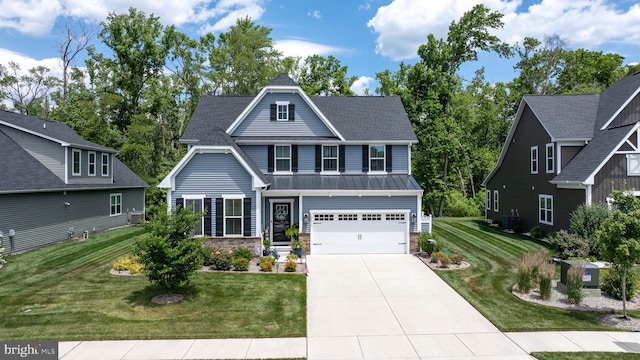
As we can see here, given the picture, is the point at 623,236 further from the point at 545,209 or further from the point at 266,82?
the point at 266,82

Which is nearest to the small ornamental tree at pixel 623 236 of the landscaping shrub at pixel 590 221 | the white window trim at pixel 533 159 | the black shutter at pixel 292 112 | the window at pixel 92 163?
the landscaping shrub at pixel 590 221

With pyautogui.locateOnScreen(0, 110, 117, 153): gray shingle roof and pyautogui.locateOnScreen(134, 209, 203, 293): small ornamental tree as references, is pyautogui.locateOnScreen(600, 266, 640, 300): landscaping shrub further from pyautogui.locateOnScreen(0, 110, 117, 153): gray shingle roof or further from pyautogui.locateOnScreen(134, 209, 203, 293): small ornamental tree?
pyautogui.locateOnScreen(0, 110, 117, 153): gray shingle roof

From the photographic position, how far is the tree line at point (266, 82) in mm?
36312

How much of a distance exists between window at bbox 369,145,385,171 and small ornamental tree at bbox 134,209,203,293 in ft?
38.4

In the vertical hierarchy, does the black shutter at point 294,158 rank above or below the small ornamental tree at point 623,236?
above

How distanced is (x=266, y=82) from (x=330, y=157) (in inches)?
861

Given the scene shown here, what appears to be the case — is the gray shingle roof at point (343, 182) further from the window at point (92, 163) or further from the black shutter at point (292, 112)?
the window at point (92, 163)

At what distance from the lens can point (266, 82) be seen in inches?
1577

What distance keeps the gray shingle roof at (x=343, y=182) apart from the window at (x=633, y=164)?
10.8 m

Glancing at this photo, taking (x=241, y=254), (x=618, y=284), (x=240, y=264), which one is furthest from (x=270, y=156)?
(x=618, y=284)

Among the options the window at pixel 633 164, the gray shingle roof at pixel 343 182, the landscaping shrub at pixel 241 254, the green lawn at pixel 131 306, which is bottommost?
the green lawn at pixel 131 306

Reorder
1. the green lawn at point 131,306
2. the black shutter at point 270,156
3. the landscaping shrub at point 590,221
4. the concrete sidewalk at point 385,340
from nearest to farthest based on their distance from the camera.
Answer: the concrete sidewalk at point 385,340, the green lawn at point 131,306, the landscaping shrub at point 590,221, the black shutter at point 270,156

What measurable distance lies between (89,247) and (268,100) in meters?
12.7

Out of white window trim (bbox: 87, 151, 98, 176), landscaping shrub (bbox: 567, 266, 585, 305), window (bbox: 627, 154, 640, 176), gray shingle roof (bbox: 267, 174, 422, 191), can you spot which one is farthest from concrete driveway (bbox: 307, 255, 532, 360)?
white window trim (bbox: 87, 151, 98, 176)
